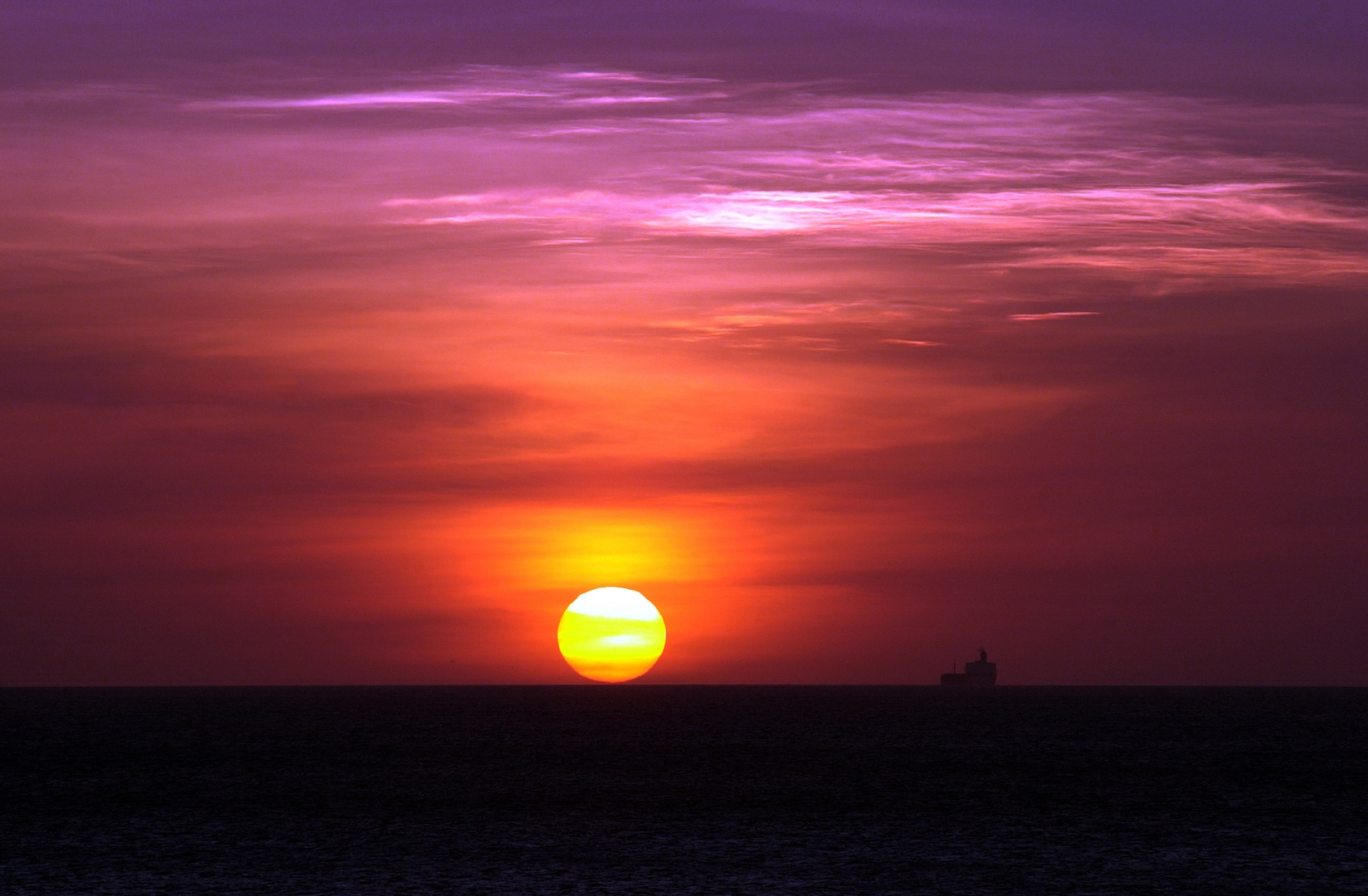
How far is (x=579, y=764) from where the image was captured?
129125mm

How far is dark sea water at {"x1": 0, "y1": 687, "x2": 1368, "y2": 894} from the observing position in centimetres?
6222

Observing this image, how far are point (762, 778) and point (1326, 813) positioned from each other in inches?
1598

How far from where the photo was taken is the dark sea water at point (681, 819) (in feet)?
204

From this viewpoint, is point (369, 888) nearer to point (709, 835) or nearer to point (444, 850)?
point (444, 850)

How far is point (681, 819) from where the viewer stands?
279 feet

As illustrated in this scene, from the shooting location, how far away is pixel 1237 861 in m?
68.5

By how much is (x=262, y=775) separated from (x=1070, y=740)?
96401 millimetres

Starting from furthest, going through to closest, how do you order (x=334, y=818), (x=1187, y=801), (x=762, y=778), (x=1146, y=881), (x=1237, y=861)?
(x=762, y=778)
(x=1187, y=801)
(x=334, y=818)
(x=1237, y=861)
(x=1146, y=881)

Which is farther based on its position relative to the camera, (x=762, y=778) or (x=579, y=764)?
(x=579, y=764)

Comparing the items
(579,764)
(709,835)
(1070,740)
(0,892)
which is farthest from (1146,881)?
(1070,740)

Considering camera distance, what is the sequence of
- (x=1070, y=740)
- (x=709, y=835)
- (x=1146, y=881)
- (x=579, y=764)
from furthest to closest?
(x=1070, y=740)
(x=579, y=764)
(x=709, y=835)
(x=1146, y=881)

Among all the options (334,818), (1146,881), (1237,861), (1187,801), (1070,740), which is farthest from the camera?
(1070,740)

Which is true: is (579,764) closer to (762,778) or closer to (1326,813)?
(762,778)

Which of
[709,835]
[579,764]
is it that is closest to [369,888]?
[709,835]
